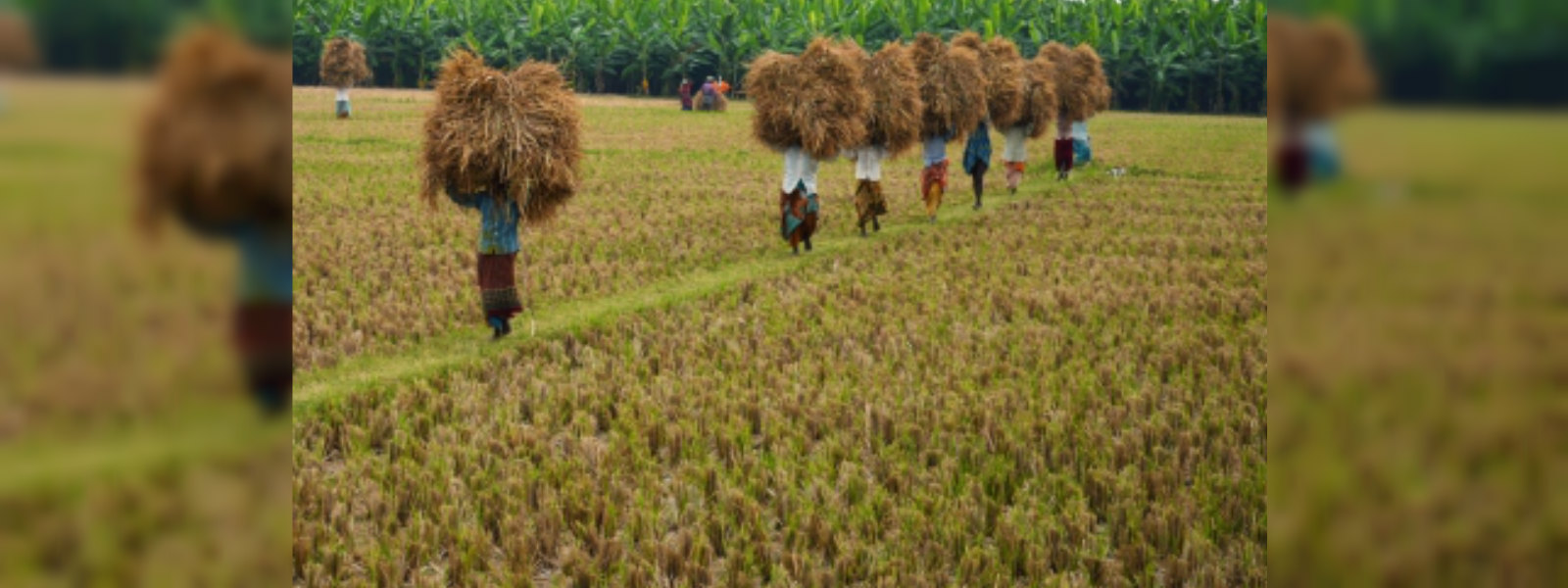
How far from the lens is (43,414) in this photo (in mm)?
640

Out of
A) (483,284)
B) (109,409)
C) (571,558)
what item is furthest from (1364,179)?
(483,284)

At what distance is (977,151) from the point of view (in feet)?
54.4

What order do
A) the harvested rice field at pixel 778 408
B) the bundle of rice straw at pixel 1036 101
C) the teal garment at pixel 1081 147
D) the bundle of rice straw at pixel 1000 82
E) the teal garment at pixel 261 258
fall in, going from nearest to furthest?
1. the teal garment at pixel 261 258
2. the harvested rice field at pixel 778 408
3. the bundle of rice straw at pixel 1000 82
4. the bundle of rice straw at pixel 1036 101
5. the teal garment at pixel 1081 147

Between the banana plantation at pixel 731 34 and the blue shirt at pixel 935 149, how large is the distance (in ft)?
121

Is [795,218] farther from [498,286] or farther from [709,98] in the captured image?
[709,98]

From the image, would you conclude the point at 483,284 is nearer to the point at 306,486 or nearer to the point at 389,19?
the point at 306,486

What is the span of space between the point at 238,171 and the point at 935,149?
48.0ft

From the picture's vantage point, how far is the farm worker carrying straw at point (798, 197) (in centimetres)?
1220

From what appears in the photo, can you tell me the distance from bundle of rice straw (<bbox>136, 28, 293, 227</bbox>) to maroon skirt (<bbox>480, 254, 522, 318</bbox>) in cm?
742

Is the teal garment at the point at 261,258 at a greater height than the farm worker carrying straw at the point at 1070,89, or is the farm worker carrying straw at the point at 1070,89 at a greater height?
the farm worker carrying straw at the point at 1070,89

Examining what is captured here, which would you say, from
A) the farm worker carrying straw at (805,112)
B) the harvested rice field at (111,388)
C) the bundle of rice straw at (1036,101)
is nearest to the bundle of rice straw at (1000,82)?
the bundle of rice straw at (1036,101)

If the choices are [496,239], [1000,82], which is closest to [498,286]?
[496,239]

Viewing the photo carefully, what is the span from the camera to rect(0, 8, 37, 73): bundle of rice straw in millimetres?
603

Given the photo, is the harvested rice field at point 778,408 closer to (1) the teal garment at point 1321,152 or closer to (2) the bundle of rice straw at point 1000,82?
(1) the teal garment at point 1321,152
